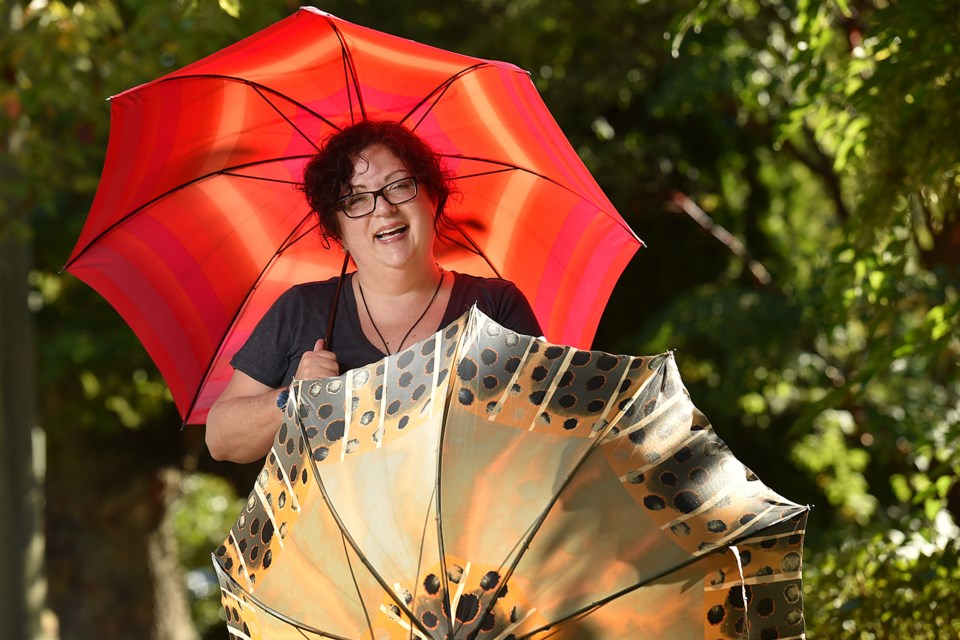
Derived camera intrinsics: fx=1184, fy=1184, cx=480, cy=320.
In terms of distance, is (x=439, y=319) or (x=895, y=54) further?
(x=895, y=54)

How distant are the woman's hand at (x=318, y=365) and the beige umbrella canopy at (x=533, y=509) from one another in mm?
481

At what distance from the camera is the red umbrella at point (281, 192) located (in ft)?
10.2

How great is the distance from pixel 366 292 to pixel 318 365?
1.00ft

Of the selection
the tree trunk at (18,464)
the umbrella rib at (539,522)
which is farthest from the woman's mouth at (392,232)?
the tree trunk at (18,464)

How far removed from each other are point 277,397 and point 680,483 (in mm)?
1032

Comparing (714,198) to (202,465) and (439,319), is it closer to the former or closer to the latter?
(202,465)

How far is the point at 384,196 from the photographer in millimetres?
2936

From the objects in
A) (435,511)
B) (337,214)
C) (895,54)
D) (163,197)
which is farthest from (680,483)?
(895,54)

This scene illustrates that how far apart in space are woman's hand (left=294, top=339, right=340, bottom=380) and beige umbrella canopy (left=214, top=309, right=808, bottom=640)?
1.58 feet

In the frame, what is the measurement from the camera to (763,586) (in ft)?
7.34

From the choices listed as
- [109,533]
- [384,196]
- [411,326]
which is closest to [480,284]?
[411,326]

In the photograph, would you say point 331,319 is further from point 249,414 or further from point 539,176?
point 539,176

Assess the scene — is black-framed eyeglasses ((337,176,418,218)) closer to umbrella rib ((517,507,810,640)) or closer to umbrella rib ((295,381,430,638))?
umbrella rib ((295,381,430,638))


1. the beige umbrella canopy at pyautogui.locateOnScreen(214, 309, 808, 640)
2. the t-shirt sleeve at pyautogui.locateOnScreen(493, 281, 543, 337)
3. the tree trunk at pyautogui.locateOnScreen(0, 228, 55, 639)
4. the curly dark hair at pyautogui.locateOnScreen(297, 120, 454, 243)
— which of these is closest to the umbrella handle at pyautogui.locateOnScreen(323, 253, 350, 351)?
the curly dark hair at pyautogui.locateOnScreen(297, 120, 454, 243)
